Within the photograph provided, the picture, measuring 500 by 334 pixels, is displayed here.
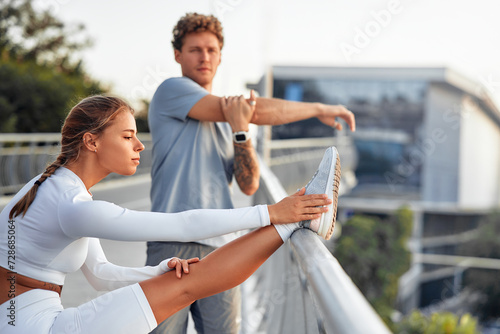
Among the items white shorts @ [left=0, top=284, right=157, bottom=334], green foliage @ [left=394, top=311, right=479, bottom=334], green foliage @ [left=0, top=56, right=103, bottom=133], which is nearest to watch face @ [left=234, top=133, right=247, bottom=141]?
white shorts @ [left=0, top=284, right=157, bottom=334]

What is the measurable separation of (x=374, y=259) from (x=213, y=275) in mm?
25606

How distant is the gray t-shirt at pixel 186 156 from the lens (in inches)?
90.3

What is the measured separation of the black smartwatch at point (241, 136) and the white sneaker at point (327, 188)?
406 mm

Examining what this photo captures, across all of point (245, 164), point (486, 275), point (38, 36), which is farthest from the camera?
point (486, 275)

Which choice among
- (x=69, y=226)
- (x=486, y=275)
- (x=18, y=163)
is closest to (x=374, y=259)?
(x=486, y=275)

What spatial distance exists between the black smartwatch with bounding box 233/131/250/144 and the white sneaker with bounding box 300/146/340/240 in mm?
406

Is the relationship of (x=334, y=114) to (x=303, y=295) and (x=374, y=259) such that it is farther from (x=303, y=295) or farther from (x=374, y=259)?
(x=374, y=259)

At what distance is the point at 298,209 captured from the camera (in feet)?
6.41

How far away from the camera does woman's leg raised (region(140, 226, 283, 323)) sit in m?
1.82

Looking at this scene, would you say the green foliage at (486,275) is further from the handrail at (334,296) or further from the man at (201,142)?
the handrail at (334,296)

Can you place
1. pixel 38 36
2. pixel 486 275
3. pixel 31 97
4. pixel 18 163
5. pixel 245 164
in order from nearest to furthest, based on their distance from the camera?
pixel 245 164 < pixel 18 163 < pixel 31 97 < pixel 38 36 < pixel 486 275

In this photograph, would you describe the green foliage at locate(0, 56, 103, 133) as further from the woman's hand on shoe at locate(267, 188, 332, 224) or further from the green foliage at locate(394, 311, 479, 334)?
the woman's hand on shoe at locate(267, 188, 332, 224)

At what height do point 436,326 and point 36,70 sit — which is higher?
point 36,70

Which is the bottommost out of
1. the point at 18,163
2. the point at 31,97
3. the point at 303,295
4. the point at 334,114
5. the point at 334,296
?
the point at 18,163
